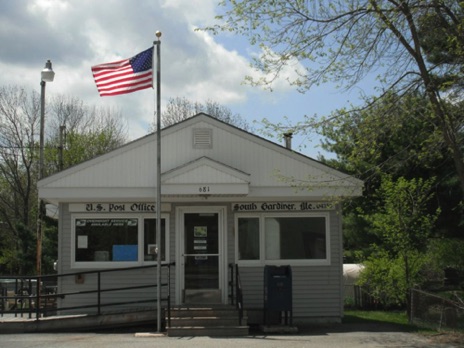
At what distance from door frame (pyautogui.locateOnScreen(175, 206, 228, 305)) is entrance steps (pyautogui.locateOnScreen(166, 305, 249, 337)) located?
67cm

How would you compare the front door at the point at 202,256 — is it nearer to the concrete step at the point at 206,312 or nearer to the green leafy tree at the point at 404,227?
the concrete step at the point at 206,312

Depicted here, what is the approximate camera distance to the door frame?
1441 centimetres

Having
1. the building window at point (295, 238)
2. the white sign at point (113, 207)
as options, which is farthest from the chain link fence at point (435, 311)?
the white sign at point (113, 207)

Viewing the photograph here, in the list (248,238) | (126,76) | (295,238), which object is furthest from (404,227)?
(126,76)

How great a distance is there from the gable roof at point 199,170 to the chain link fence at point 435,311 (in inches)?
119

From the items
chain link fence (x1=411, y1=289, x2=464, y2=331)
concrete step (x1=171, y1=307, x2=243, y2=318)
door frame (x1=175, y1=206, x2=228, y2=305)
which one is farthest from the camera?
door frame (x1=175, y1=206, x2=228, y2=305)

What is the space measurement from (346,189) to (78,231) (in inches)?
250

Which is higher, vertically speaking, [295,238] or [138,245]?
[295,238]

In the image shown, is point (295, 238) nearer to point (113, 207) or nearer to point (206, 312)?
point (206, 312)

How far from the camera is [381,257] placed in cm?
1766

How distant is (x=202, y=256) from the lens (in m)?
14.6

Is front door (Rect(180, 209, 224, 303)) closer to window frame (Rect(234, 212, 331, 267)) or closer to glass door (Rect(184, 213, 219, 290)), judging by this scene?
glass door (Rect(184, 213, 219, 290))

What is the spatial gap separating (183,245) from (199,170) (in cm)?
195

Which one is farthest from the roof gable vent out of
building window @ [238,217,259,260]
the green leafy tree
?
the green leafy tree
